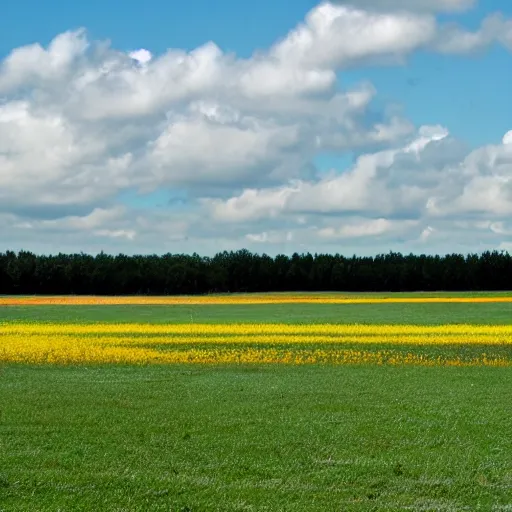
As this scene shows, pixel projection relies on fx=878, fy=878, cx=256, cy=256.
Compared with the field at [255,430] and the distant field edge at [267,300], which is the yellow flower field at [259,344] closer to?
the field at [255,430]

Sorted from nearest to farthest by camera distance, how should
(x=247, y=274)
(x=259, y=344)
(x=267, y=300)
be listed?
(x=259, y=344)
(x=267, y=300)
(x=247, y=274)

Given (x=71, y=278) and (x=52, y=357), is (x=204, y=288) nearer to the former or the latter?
(x=71, y=278)

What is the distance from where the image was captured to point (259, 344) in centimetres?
3916

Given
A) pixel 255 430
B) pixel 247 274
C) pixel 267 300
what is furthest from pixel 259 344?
pixel 247 274

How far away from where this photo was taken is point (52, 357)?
32.7m

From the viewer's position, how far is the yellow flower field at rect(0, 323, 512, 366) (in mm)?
32312

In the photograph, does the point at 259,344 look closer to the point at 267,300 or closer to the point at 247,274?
the point at 267,300

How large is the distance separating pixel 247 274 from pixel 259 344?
130732 mm

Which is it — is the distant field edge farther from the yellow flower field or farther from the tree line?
the yellow flower field

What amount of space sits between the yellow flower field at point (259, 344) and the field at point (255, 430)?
0.28m

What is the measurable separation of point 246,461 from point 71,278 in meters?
140

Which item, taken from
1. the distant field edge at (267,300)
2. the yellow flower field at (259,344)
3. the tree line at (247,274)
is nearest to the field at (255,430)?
the yellow flower field at (259,344)

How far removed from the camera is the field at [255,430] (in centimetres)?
1195

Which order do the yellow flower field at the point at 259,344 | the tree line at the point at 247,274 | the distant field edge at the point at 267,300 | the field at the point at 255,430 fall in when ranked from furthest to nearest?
the tree line at the point at 247,274 < the distant field edge at the point at 267,300 < the yellow flower field at the point at 259,344 < the field at the point at 255,430
